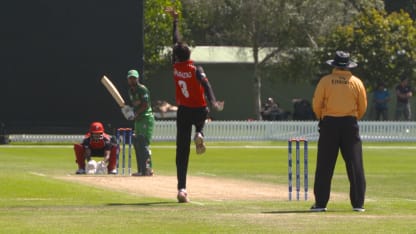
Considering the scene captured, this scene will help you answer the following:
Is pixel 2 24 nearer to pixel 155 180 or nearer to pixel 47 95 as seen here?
pixel 47 95

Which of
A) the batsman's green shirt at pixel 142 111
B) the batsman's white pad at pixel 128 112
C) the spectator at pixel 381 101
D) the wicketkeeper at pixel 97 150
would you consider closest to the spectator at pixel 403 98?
the spectator at pixel 381 101

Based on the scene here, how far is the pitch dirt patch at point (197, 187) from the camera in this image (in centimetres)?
1814

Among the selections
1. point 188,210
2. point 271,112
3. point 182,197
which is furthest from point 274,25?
point 188,210

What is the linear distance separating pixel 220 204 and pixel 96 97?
2481 centimetres

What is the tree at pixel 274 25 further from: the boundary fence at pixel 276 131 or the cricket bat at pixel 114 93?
the cricket bat at pixel 114 93

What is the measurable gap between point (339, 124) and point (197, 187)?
219 inches

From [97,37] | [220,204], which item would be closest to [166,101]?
[97,37]

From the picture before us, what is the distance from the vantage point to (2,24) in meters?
40.6

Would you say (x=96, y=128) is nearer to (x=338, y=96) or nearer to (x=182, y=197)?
(x=182, y=197)

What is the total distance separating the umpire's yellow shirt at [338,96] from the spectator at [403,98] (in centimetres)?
3542

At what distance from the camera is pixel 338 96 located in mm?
14852

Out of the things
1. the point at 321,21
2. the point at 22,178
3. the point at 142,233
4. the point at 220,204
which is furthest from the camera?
the point at 321,21

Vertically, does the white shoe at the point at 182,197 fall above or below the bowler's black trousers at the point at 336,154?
below

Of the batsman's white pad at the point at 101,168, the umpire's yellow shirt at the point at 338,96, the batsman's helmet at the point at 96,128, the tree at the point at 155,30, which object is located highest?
the tree at the point at 155,30
